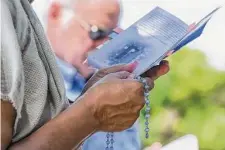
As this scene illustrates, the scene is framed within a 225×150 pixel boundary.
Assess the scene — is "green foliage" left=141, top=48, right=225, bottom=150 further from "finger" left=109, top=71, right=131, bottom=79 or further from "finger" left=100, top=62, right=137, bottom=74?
"finger" left=109, top=71, right=131, bottom=79

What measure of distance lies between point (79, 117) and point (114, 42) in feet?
1.30

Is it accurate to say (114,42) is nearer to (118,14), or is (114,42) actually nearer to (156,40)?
(156,40)

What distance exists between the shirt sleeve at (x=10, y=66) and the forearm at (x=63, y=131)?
7cm

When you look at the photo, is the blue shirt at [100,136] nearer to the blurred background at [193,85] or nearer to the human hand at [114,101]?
the blurred background at [193,85]

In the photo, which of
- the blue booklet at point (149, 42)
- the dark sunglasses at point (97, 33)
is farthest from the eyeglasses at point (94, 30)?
the blue booklet at point (149, 42)

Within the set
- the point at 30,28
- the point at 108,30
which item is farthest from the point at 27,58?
the point at 108,30

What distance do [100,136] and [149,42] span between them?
425 mm

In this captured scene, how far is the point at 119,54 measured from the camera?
1.16 m

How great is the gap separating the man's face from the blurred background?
5cm

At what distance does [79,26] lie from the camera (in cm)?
150

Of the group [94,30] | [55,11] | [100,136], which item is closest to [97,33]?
[94,30]

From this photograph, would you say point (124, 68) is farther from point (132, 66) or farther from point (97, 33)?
point (97, 33)

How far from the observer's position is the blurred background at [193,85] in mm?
1411

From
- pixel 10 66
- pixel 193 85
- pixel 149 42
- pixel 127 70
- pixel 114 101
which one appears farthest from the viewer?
pixel 193 85
